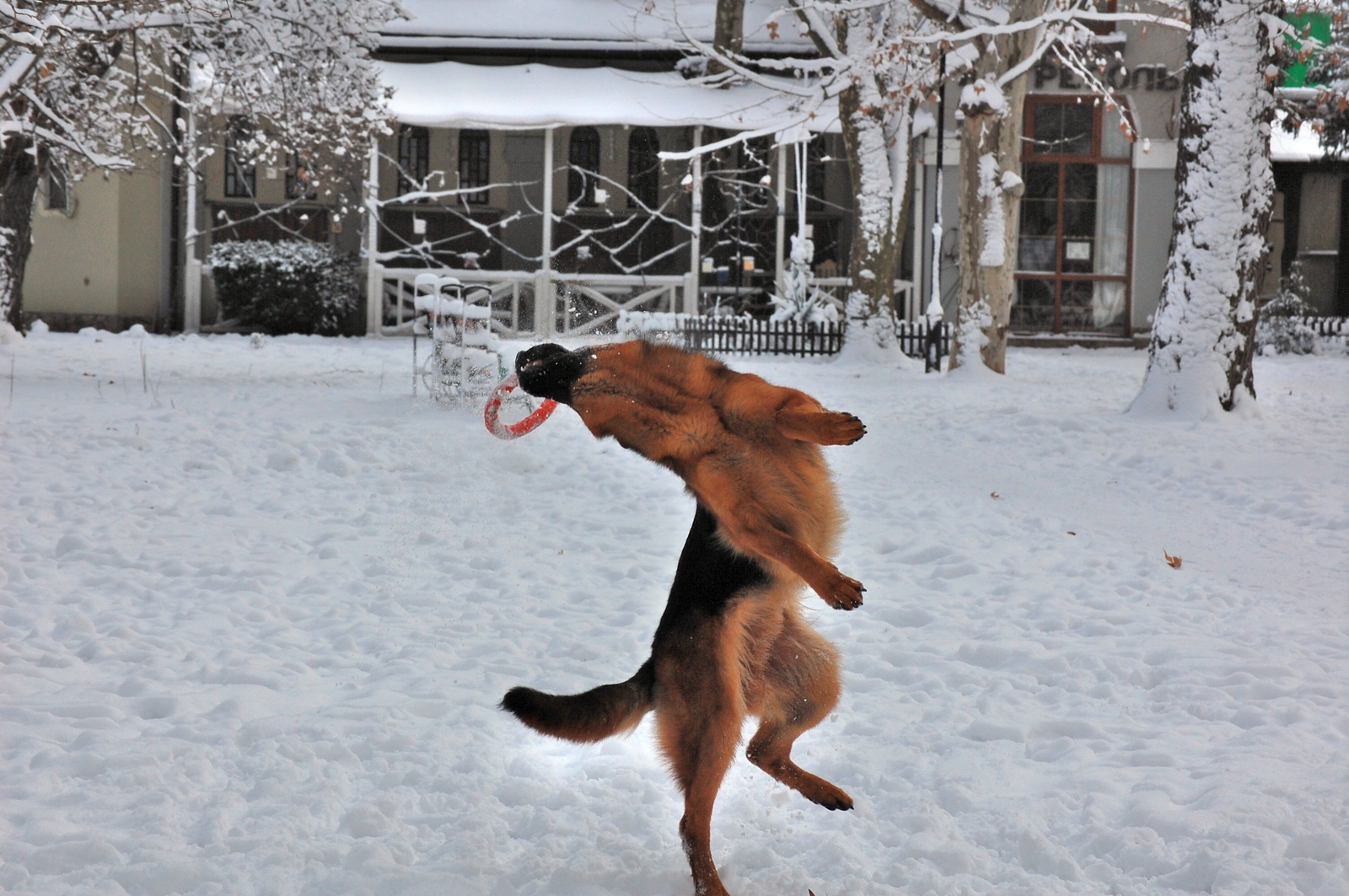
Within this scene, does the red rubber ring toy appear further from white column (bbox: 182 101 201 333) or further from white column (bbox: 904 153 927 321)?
white column (bbox: 182 101 201 333)

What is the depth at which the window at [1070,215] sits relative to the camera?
22141 mm

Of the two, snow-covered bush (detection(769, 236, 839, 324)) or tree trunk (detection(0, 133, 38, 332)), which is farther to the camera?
snow-covered bush (detection(769, 236, 839, 324))

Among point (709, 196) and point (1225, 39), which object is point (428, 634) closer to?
point (1225, 39)

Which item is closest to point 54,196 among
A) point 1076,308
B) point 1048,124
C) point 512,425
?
point 1048,124

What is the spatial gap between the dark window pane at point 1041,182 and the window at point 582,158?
926 centimetres

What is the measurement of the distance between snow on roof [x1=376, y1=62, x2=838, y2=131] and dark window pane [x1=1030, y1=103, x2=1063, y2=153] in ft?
14.8

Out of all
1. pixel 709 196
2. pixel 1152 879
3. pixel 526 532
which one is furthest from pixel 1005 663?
pixel 709 196

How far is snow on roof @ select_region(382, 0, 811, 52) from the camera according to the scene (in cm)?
2322

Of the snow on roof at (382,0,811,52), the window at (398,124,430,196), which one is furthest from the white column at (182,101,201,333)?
the window at (398,124,430,196)

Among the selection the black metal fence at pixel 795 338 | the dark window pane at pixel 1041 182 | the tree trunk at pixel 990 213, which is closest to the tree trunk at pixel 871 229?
the black metal fence at pixel 795 338

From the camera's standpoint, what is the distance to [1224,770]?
11.7ft

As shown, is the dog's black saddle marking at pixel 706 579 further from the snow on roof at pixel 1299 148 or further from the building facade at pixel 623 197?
the snow on roof at pixel 1299 148

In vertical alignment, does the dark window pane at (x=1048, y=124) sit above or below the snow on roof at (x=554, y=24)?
below

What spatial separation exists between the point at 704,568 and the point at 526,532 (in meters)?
4.65
